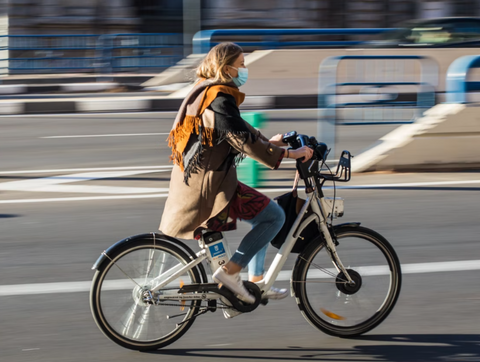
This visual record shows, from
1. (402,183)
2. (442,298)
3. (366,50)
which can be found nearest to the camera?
(442,298)

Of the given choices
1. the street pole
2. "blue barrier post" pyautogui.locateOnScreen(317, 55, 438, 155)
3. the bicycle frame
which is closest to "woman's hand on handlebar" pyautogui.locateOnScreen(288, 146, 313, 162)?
the bicycle frame

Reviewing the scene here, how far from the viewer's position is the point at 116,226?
724 cm

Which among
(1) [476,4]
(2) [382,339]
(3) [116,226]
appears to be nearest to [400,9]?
(1) [476,4]

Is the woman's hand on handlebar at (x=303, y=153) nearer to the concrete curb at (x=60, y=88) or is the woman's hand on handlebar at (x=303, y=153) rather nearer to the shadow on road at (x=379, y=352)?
the shadow on road at (x=379, y=352)

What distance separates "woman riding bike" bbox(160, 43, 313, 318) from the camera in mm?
4102

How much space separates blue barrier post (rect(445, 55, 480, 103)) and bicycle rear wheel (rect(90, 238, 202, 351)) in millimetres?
6015

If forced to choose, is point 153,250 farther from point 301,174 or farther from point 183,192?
point 301,174

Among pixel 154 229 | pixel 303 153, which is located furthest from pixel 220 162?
pixel 154 229

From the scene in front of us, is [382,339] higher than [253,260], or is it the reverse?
[253,260]

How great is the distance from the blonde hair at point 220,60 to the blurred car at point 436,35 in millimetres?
13883

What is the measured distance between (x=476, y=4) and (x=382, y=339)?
2743 centimetres

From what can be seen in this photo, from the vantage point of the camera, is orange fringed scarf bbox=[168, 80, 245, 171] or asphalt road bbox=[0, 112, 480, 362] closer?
orange fringed scarf bbox=[168, 80, 245, 171]

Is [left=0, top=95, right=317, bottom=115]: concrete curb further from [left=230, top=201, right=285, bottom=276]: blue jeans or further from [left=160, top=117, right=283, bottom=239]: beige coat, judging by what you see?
[left=160, top=117, right=283, bottom=239]: beige coat

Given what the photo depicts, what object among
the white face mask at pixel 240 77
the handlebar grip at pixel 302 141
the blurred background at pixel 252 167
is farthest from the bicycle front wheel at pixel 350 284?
the white face mask at pixel 240 77
